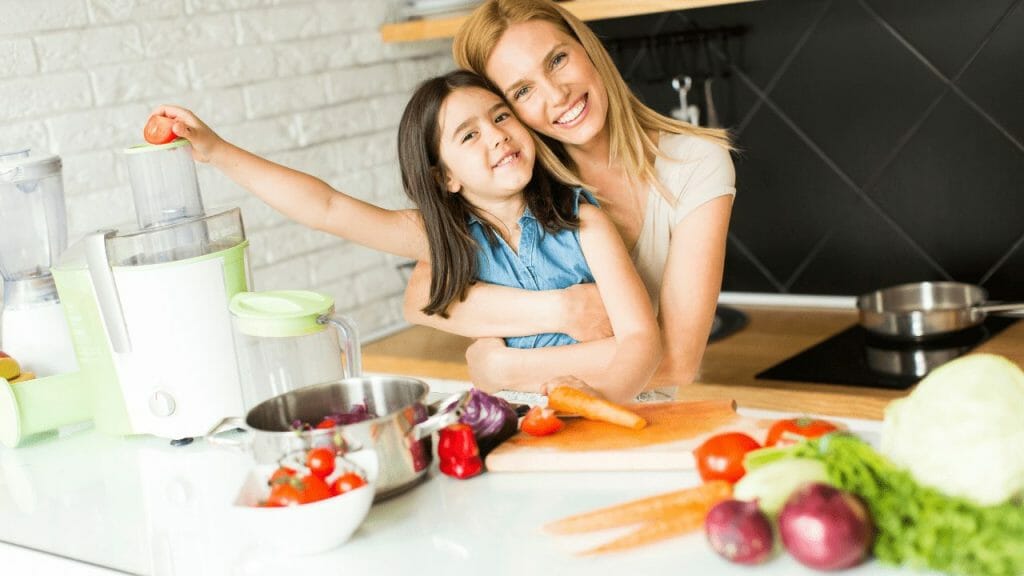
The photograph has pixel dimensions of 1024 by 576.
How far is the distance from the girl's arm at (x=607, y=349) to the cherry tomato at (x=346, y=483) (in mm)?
592

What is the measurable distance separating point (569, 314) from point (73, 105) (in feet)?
4.04

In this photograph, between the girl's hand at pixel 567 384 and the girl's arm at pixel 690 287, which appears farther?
the girl's arm at pixel 690 287

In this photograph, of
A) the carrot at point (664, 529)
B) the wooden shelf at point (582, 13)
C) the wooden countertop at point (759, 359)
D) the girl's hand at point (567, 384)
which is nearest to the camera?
the carrot at point (664, 529)

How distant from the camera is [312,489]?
45.2 inches

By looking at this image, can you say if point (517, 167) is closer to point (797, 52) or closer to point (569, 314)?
A: point (569, 314)

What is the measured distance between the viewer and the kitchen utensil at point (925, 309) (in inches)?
95.4

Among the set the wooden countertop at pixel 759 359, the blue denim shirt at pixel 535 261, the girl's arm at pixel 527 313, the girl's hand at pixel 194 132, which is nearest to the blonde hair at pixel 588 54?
the blue denim shirt at pixel 535 261

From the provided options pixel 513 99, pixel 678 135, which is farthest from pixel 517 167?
pixel 678 135

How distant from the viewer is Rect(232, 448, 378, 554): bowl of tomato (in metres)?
1.13

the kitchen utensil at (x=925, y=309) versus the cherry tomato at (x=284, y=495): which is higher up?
the cherry tomato at (x=284, y=495)

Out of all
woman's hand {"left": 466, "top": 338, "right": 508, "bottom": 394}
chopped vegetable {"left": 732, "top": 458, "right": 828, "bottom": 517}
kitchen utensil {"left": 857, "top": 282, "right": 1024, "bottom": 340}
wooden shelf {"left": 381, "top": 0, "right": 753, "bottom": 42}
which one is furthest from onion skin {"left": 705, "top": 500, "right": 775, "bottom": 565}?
wooden shelf {"left": 381, "top": 0, "right": 753, "bottom": 42}

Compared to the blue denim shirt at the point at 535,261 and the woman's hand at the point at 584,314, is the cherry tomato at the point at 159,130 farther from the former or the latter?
the woman's hand at the point at 584,314

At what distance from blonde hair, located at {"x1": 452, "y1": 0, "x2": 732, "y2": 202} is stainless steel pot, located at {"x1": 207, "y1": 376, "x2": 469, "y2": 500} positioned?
2.46 feet

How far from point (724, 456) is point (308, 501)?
411 mm
